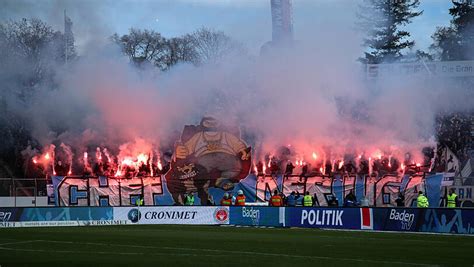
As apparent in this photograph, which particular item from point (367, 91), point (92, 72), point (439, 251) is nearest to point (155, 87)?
point (92, 72)

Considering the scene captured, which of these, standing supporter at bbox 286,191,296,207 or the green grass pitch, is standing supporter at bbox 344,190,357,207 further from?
the green grass pitch

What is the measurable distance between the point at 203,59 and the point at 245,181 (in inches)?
912

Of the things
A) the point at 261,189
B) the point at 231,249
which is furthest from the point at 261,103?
the point at 231,249

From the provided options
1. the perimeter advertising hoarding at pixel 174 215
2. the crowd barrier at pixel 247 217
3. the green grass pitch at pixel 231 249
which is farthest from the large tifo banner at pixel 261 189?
the green grass pitch at pixel 231 249

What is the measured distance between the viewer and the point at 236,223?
40.4m

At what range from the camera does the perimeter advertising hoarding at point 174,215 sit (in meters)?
40.6

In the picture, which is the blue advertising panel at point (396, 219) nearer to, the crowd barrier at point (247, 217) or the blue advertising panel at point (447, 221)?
the crowd barrier at point (247, 217)

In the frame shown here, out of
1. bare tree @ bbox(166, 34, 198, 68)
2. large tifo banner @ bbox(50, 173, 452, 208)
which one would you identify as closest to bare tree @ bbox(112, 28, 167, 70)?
bare tree @ bbox(166, 34, 198, 68)

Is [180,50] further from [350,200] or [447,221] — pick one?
[447,221]

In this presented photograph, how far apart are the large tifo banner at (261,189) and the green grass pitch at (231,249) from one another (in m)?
10.7

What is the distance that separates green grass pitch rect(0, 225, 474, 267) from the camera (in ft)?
66.1

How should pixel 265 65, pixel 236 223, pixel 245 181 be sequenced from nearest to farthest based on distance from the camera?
pixel 236 223 → pixel 245 181 → pixel 265 65

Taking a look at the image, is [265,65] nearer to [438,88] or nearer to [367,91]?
[367,91]

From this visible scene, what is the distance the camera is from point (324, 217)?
37.2 m
